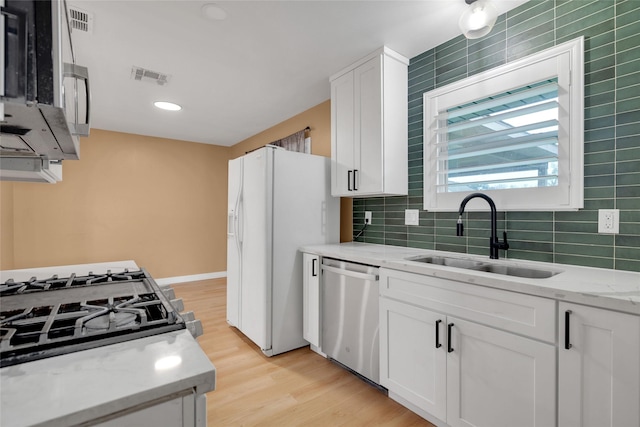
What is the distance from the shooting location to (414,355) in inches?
69.4

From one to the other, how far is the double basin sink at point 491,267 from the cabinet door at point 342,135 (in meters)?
0.90

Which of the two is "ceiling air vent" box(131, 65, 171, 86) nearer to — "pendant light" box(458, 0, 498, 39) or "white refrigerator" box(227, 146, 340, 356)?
"white refrigerator" box(227, 146, 340, 356)

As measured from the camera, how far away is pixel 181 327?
807 mm

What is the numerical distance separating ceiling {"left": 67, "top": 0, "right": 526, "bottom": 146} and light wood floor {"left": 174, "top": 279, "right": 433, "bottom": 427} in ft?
8.04

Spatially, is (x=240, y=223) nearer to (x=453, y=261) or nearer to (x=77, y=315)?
(x=453, y=261)

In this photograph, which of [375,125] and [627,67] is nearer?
[627,67]

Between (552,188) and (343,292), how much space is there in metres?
1.45

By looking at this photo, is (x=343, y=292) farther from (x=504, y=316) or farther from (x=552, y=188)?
(x=552, y=188)

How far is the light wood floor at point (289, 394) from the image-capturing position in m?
1.79

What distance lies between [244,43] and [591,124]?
7.35ft

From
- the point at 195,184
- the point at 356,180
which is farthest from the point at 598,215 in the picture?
the point at 195,184

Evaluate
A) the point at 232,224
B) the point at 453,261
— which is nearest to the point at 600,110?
the point at 453,261

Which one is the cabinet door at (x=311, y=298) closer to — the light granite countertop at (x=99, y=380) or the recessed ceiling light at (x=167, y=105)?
the light granite countertop at (x=99, y=380)

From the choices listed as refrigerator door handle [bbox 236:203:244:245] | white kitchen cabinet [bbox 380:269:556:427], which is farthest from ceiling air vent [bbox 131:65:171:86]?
white kitchen cabinet [bbox 380:269:556:427]
